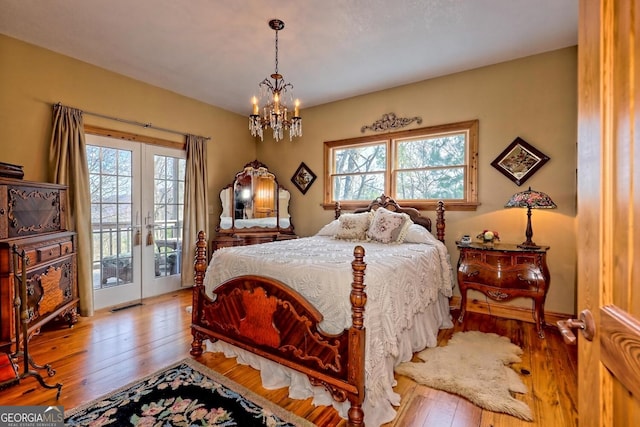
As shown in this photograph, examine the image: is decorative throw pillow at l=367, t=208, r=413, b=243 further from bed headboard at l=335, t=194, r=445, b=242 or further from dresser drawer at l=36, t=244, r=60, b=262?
dresser drawer at l=36, t=244, r=60, b=262

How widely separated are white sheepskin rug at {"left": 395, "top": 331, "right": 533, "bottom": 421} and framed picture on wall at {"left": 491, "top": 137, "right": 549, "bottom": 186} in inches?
67.7

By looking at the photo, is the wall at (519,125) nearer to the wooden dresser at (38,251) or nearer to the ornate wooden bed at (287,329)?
the ornate wooden bed at (287,329)

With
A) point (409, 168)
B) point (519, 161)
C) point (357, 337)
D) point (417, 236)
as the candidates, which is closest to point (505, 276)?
point (417, 236)

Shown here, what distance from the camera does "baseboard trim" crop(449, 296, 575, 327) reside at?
10.5ft

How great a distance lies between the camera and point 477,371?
223 centimetres

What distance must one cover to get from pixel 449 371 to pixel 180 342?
2280 mm

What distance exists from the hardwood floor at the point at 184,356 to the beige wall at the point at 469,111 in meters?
1.03

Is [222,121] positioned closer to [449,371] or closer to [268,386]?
[268,386]

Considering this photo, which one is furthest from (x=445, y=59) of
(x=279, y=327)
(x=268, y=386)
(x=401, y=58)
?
(x=268, y=386)

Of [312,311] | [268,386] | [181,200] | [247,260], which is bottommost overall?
[268,386]

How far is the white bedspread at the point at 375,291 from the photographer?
5.97 ft

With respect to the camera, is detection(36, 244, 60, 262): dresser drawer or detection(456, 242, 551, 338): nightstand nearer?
detection(36, 244, 60, 262): dresser drawer

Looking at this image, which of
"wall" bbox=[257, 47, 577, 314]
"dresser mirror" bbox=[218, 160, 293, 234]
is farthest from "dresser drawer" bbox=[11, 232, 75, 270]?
"wall" bbox=[257, 47, 577, 314]

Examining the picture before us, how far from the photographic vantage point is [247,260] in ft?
7.77
